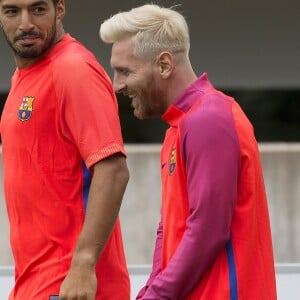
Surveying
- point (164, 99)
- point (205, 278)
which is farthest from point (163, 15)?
point (205, 278)

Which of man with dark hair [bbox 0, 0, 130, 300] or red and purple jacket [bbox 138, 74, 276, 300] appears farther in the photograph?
man with dark hair [bbox 0, 0, 130, 300]

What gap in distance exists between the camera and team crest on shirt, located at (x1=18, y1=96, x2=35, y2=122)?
3.08 meters

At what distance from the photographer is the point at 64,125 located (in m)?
3.06

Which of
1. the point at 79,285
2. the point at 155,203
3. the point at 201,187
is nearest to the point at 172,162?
the point at 201,187

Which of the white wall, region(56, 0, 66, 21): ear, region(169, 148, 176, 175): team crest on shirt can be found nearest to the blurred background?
the white wall

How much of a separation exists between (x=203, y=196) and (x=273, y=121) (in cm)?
782

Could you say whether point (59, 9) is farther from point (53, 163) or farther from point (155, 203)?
point (155, 203)

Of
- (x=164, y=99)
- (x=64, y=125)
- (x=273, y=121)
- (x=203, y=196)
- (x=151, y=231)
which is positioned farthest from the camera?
(x=273, y=121)

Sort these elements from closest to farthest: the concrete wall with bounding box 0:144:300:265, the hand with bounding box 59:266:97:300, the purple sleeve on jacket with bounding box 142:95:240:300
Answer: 1. the purple sleeve on jacket with bounding box 142:95:240:300
2. the hand with bounding box 59:266:97:300
3. the concrete wall with bounding box 0:144:300:265

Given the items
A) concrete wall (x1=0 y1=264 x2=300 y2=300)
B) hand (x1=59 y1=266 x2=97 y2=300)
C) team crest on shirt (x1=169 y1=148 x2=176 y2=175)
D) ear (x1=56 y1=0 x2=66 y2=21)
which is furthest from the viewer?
concrete wall (x1=0 y1=264 x2=300 y2=300)

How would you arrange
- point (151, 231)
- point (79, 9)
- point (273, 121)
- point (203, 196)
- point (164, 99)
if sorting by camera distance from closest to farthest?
point (203, 196)
point (164, 99)
point (151, 231)
point (79, 9)
point (273, 121)

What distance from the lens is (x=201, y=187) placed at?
2662 mm

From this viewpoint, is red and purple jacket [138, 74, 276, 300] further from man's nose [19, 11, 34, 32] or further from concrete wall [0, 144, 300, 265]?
concrete wall [0, 144, 300, 265]

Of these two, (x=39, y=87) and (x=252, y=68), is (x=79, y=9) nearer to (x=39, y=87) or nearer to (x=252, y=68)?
(x=252, y=68)
